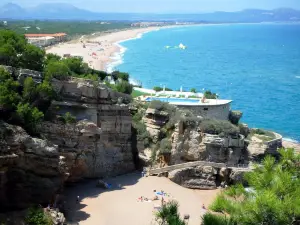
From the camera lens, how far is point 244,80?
260 feet

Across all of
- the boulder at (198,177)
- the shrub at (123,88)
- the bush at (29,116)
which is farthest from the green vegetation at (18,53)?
the boulder at (198,177)

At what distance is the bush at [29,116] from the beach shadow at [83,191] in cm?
427

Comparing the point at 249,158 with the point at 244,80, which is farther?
the point at 244,80

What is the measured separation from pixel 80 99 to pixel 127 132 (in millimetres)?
3721

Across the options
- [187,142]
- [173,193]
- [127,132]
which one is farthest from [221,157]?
[127,132]

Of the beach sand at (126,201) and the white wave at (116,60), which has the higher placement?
the white wave at (116,60)

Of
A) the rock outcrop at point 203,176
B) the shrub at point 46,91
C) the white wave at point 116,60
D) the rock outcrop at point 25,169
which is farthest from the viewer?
the white wave at point 116,60

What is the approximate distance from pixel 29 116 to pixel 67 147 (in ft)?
11.3

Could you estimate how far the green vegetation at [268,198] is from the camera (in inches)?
403

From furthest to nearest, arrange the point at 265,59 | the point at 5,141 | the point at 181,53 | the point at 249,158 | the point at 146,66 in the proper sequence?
the point at 181,53
the point at 265,59
the point at 146,66
the point at 249,158
the point at 5,141

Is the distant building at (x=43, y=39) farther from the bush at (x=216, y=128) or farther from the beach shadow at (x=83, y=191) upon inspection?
the beach shadow at (x=83, y=191)

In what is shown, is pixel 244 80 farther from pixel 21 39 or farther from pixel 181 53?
pixel 21 39

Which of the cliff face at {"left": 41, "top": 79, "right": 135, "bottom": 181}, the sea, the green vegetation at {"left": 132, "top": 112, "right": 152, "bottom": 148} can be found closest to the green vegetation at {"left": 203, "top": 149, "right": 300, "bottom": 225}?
the cliff face at {"left": 41, "top": 79, "right": 135, "bottom": 181}

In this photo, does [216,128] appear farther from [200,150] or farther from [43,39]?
[43,39]
